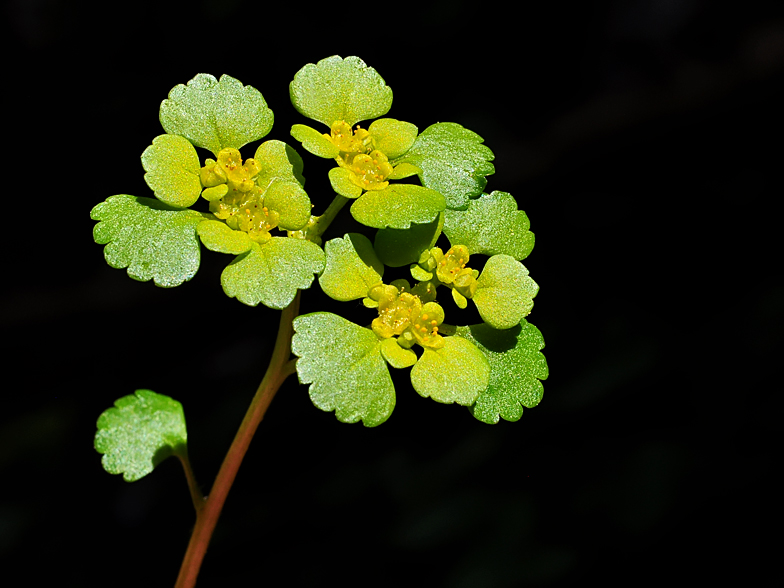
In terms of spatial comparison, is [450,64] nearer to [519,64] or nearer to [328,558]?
[519,64]

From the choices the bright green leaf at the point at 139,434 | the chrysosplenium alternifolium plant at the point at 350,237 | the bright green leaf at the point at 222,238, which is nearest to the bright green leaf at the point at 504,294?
the chrysosplenium alternifolium plant at the point at 350,237

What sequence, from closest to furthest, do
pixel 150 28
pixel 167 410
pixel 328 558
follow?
pixel 167 410
pixel 150 28
pixel 328 558

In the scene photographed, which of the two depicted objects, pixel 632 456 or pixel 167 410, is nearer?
pixel 167 410

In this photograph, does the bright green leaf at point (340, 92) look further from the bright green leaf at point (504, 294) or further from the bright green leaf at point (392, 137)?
the bright green leaf at point (504, 294)

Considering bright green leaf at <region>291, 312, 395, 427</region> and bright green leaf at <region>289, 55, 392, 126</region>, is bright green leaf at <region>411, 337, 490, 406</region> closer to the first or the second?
bright green leaf at <region>291, 312, 395, 427</region>

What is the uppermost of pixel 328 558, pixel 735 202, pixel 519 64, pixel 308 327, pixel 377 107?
pixel 377 107

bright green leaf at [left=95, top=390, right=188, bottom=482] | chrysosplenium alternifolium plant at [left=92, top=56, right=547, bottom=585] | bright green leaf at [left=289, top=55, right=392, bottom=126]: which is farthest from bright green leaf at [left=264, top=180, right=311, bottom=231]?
bright green leaf at [left=95, top=390, right=188, bottom=482]

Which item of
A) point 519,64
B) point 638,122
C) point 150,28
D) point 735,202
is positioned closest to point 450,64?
point 519,64

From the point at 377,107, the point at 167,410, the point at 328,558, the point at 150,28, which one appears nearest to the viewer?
the point at 377,107
